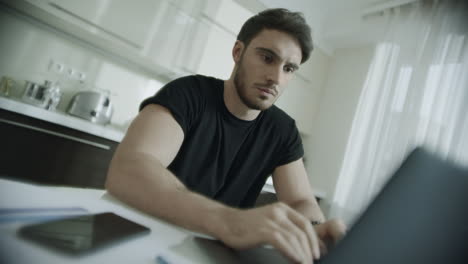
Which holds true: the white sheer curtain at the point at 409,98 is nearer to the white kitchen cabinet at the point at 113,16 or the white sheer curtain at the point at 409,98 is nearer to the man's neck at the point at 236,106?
the man's neck at the point at 236,106

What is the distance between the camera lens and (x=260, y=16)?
3.66 ft

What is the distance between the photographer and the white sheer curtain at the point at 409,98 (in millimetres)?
1780

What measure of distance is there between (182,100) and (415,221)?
2.27 ft

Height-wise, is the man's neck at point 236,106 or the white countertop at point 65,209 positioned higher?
the man's neck at point 236,106

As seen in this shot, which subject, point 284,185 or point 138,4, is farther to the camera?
point 138,4

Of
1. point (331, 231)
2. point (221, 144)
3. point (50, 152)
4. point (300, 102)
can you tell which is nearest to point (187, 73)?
point (50, 152)

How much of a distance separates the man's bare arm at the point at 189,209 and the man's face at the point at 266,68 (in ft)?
1.47

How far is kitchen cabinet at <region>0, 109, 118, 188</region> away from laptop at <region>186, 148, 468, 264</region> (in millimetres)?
1472

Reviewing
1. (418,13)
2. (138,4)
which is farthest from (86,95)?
(418,13)

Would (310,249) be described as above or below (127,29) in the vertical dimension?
below

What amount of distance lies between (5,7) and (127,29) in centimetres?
73

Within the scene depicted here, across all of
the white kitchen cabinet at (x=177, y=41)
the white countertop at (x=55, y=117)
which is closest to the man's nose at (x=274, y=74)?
the white countertop at (x=55, y=117)

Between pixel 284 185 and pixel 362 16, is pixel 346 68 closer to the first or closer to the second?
pixel 362 16

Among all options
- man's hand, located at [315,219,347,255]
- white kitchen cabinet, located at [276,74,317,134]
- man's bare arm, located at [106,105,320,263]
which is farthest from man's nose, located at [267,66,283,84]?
white kitchen cabinet, located at [276,74,317,134]
